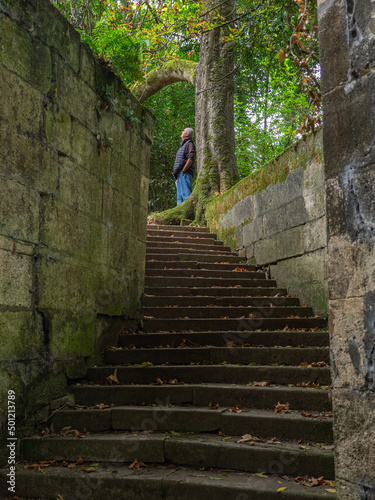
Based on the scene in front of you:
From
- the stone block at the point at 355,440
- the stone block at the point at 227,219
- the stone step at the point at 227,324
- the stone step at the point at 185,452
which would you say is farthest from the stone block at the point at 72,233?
the stone block at the point at 227,219

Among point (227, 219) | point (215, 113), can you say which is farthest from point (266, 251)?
point (215, 113)

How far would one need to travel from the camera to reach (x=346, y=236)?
2.14 m

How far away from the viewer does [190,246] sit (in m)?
8.58

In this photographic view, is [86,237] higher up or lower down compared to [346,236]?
higher up

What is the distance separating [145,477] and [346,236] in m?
1.95

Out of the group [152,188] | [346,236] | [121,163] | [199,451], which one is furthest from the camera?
[152,188]

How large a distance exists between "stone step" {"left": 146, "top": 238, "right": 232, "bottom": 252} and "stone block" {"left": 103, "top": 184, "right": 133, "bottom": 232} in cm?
235

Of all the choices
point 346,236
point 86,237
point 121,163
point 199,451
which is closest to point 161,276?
point 121,163

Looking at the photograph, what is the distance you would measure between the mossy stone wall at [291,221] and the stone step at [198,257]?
0.73 ft

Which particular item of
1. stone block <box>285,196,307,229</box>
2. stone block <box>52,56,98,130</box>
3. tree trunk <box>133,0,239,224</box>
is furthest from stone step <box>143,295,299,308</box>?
tree trunk <box>133,0,239,224</box>

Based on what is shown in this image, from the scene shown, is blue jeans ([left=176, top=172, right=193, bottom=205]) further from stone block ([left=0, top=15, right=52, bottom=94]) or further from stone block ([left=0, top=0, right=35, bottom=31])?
stone block ([left=0, top=0, right=35, bottom=31])

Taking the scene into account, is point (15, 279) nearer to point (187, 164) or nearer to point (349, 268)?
point (349, 268)

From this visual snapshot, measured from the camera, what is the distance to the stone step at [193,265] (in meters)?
7.23

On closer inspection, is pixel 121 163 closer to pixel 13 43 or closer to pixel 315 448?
pixel 13 43
